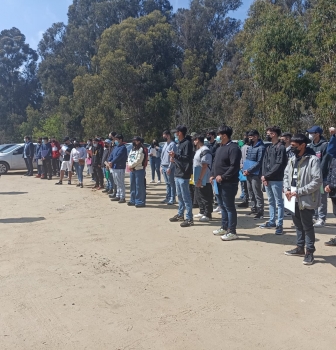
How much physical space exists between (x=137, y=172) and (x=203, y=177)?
2.69 meters

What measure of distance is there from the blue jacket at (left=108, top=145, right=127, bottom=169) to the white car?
11.2 metres

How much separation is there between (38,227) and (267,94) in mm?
18963

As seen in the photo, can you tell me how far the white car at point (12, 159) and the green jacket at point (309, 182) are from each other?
17.5m

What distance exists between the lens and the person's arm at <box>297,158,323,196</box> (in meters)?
5.64

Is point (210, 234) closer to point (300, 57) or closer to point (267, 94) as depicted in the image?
point (300, 57)

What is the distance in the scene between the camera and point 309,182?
18.9 ft

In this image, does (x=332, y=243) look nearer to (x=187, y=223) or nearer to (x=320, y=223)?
(x=320, y=223)

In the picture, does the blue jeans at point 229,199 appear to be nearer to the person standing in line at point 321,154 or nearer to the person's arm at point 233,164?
the person's arm at point 233,164

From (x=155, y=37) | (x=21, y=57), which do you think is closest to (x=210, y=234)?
(x=155, y=37)

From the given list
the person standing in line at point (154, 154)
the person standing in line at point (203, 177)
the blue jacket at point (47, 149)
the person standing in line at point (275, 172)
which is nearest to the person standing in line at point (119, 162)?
the person standing in line at point (203, 177)

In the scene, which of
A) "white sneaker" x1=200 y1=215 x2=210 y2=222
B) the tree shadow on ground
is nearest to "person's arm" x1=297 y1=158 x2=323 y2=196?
"white sneaker" x1=200 y1=215 x2=210 y2=222

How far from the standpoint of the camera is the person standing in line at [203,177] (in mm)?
8258

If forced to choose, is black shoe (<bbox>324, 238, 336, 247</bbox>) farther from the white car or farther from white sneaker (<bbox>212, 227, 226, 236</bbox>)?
the white car

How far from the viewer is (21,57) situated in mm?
58219
